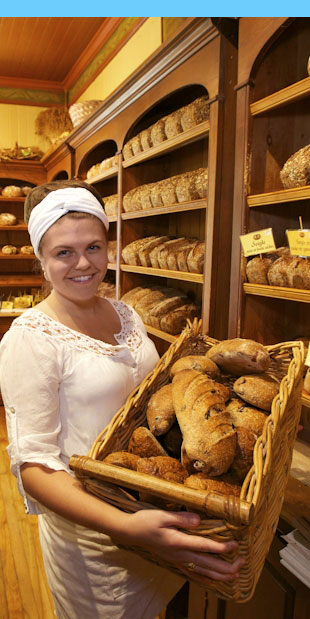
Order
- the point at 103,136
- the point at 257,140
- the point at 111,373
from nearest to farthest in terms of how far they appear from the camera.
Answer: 1. the point at 111,373
2. the point at 257,140
3. the point at 103,136

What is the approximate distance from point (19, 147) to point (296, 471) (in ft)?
16.2

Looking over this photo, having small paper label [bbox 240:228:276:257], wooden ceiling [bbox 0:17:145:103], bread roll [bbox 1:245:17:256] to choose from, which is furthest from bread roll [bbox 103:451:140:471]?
bread roll [bbox 1:245:17:256]

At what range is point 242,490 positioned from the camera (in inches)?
28.0

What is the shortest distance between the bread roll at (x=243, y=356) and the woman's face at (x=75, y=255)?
1.17 ft

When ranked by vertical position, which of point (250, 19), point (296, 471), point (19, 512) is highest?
point (250, 19)

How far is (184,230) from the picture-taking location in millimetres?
2707

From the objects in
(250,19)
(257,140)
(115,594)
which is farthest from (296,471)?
(250,19)

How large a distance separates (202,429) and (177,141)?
1572 mm

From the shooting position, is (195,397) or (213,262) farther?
(213,262)

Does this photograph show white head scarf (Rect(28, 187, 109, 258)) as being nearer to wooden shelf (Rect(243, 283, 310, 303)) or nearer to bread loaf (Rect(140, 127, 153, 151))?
wooden shelf (Rect(243, 283, 310, 303))

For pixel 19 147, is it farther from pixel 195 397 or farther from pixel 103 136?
pixel 195 397

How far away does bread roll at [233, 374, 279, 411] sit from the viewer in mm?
954

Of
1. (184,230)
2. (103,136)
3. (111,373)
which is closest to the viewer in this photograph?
(111,373)

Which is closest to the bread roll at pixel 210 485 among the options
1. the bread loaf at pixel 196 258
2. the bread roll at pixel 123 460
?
the bread roll at pixel 123 460
